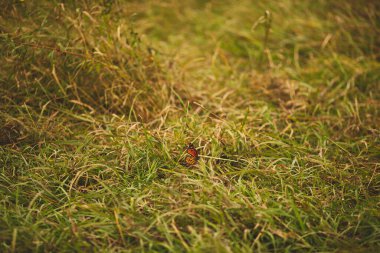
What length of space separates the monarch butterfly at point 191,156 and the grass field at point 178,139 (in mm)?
30

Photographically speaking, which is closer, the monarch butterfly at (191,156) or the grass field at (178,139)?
the grass field at (178,139)

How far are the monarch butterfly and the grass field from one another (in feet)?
0.10

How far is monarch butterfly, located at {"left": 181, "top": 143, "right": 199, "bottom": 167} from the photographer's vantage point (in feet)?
6.29

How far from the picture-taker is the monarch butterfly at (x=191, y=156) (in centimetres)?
192

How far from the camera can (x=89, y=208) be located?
166 cm

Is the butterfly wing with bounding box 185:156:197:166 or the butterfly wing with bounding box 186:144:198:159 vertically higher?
the butterfly wing with bounding box 186:144:198:159

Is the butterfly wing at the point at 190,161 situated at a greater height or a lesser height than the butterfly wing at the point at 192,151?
lesser

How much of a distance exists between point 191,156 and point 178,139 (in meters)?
0.12

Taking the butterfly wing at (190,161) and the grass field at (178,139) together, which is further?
the butterfly wing at (190,161)

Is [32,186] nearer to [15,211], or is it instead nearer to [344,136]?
[15,211]

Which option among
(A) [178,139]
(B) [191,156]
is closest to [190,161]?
(B) [191,156]

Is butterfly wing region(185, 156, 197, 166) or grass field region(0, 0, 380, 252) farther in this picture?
butterfly wing region(185, 156, 197, 166)

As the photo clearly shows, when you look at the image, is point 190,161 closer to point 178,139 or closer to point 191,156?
point 191,156

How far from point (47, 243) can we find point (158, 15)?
2.64m
